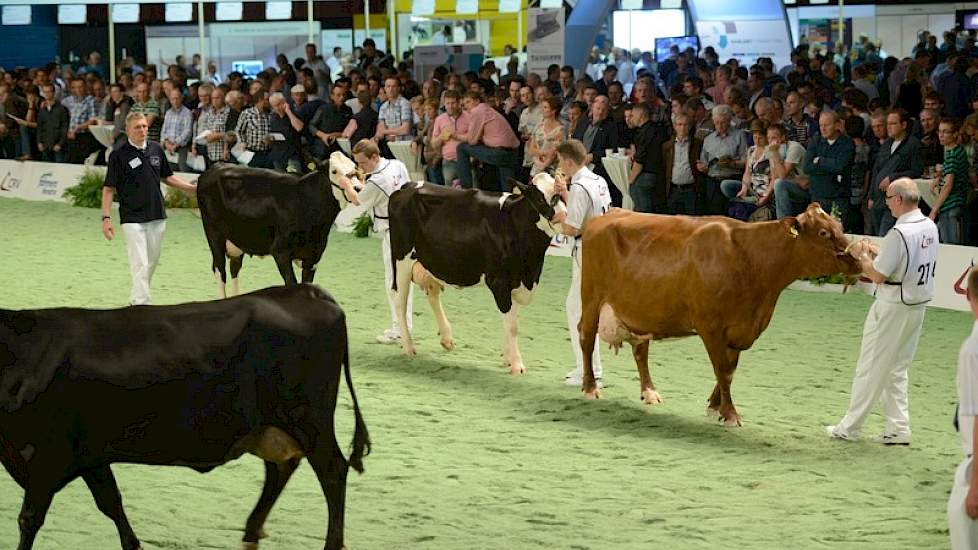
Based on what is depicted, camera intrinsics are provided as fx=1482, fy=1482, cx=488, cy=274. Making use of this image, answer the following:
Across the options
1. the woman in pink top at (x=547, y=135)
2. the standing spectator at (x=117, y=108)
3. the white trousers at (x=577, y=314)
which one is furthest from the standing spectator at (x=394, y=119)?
the white trousers at (x=577, y=314)

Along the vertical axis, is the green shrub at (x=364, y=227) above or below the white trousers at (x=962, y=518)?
below

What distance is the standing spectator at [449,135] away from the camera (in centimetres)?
2023

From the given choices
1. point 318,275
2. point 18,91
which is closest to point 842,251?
point 318,275

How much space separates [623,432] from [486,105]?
10.3 meters

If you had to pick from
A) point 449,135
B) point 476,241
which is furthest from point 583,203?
point 449,135

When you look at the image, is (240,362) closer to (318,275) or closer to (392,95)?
(318,275)

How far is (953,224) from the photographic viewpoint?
49.9 ft

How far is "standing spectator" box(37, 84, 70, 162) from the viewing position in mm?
26922

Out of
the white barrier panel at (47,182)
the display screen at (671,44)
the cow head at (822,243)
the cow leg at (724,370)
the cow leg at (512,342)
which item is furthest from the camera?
the display screen at (671,44)

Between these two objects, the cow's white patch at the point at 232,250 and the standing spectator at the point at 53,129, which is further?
the standing spectator at the point at 53,129

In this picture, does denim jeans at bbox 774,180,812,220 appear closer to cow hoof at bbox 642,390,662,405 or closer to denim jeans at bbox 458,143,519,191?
denim jeans at bbox 458,143,519,191

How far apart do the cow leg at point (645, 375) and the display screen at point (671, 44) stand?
1699 cm

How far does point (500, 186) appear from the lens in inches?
792

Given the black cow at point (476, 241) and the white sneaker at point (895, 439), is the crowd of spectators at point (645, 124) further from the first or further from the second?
the white sneaker at point (895, 439)
